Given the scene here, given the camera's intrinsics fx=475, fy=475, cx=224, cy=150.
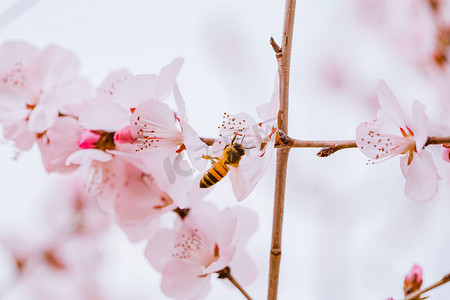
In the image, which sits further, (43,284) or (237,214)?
(43,284)

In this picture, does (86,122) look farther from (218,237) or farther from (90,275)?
(90,275)

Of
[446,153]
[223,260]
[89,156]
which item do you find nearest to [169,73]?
[89,156]

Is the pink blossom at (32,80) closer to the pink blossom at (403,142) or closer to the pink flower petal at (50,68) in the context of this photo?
the pink flower petal at (50,68)

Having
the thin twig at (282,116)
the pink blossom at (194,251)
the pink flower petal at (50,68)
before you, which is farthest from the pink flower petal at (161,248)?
the pink flower petal at (50,68)

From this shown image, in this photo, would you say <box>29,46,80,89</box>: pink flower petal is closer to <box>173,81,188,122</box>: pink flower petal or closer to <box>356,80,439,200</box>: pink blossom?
<box>173,81,188,122</box>: pink flower petal

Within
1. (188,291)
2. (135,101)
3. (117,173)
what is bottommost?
(188,291)

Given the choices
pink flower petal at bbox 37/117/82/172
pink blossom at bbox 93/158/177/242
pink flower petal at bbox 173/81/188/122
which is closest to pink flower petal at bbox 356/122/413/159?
pink flower petal at bbox 173/81/188/122

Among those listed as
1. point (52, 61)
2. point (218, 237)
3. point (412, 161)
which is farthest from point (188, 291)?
point (52, 61)
